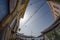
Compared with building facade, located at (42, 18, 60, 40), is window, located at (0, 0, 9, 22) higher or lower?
lower

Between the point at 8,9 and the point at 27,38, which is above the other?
the point at 27,38

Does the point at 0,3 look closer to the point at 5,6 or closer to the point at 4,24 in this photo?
the point at 5,6

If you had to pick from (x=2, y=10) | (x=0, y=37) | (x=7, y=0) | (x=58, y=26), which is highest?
(x=58, y=26)

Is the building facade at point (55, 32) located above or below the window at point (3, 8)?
above

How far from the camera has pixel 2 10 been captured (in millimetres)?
5559

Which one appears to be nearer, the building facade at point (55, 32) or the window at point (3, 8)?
the window at point (3, 8)

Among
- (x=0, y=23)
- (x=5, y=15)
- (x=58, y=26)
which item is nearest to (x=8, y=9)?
(x=5, y=15)

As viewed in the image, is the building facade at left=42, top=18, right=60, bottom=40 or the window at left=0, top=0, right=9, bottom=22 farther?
the building facade at left=42, top=18, right=60, bottom=40

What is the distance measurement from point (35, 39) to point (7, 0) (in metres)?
36.1

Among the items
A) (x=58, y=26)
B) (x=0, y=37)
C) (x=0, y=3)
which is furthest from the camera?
(x=58, y=26)

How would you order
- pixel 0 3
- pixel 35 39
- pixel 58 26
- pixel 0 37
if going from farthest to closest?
pixel 35 39 < pixel 58 26 < pixel 0 37 < pixel 0 3

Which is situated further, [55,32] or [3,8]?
[55,32]

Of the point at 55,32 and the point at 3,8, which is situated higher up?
the point at 55,32

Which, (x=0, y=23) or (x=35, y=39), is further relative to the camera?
(x=35, y=39)
